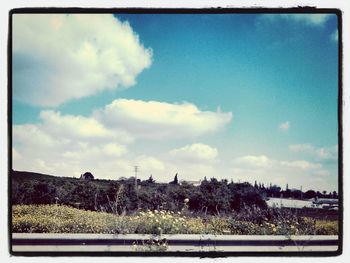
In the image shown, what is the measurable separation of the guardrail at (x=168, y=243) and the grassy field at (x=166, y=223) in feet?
0.42

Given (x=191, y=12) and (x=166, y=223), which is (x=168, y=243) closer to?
(x=166, y=223)

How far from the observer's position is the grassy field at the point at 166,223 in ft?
21.7

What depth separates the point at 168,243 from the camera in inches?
254

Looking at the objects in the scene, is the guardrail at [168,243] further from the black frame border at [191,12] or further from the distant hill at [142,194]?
the distant hill at [142,194]

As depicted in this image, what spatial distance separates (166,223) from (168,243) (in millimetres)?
366

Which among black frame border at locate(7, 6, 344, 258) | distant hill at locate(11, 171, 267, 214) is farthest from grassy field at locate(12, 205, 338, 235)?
black frame border at locate(7, 6, 344, 258)

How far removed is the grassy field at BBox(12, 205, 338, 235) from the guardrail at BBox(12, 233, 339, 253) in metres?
0.13

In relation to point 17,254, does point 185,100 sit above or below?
above

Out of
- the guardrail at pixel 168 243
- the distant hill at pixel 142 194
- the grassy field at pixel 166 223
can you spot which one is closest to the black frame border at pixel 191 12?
the guardrail at pixel 168 243

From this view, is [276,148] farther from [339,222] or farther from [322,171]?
[339,222]

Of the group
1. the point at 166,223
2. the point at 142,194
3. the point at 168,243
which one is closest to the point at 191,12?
the point at 142,194

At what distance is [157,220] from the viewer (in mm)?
6750
